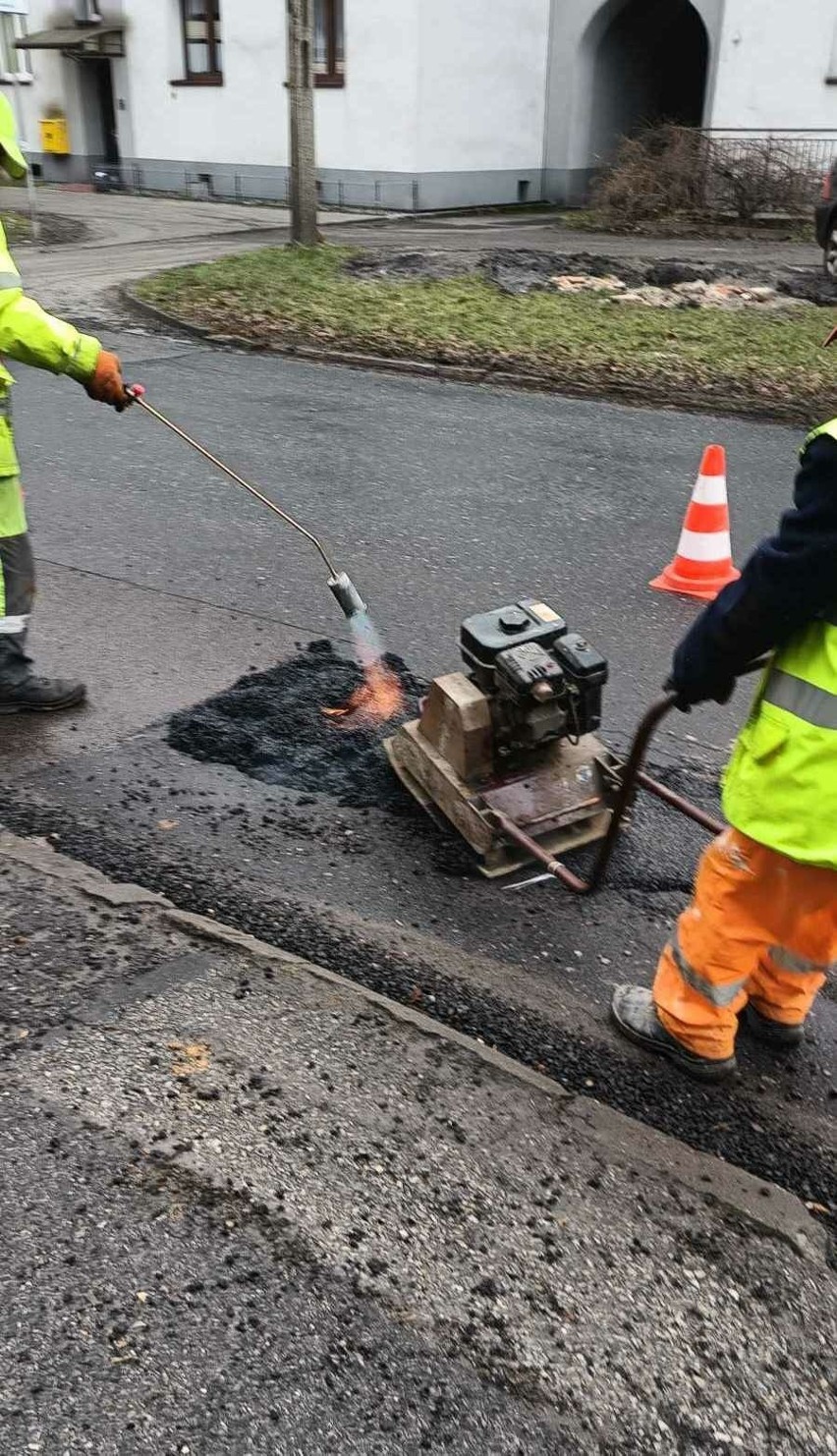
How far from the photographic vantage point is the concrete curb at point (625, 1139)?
7.53 ft

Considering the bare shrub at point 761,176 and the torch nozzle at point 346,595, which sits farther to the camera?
the bare shrub at point 761,176

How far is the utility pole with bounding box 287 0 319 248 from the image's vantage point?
1416cm

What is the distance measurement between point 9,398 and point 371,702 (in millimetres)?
1596

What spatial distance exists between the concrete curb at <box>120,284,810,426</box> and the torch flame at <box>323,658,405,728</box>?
205 inches

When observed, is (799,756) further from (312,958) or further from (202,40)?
(202,40)

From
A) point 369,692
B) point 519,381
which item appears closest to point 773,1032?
point 369,692

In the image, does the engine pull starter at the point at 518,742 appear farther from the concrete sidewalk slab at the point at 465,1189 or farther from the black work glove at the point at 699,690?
the concrete sidewalk slab at the point at 465,1189

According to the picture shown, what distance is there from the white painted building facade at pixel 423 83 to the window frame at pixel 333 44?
0.09 ft

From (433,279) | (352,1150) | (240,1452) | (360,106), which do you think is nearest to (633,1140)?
(352,1150)

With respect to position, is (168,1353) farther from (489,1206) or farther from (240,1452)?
(489,1206)

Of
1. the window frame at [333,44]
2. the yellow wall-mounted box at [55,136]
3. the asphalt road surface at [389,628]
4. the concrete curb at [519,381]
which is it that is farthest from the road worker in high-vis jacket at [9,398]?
the yellow wall-mounted box at [55,136]

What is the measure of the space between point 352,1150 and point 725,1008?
2.77 feet

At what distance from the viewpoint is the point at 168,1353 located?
199cm

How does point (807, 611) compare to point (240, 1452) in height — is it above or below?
above
